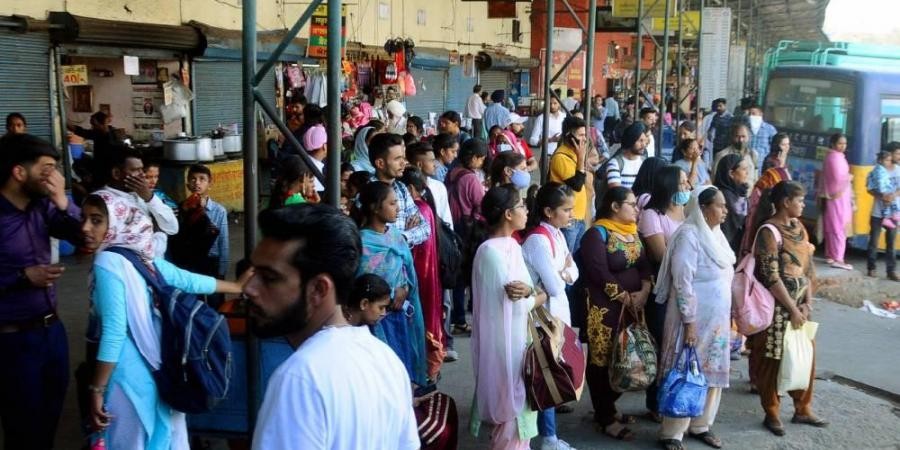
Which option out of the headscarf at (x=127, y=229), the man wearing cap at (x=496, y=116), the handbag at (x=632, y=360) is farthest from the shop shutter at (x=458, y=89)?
the headscarf at (x=127, y=229)

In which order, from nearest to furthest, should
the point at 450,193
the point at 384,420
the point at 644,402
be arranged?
the point at 384,420 < the point at 644,402 < the point at 450,193

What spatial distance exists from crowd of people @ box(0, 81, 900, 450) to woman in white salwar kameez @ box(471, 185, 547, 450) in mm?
11

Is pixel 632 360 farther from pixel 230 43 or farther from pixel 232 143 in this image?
pixel 230 43

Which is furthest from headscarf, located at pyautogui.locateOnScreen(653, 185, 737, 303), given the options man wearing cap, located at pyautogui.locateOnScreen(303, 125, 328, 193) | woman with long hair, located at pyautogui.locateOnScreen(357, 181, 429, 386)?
man wearing cap, located at pyautogui.locateOnScreen(303, 125, 328, 193)

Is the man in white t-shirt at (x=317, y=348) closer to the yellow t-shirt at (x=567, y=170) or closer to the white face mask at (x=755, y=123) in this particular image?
the yellow t-shirt at (x=567, y=170)

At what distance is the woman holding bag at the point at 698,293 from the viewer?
5098 millimetres

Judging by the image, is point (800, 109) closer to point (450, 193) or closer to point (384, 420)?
point (450, 193)

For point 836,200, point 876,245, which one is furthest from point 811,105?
point 876,245

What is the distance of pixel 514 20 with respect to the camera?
82.4 feet

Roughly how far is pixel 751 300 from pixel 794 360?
46 cm

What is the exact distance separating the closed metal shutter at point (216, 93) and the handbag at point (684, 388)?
8328mm

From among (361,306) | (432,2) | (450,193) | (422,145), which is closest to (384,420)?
(361,306)

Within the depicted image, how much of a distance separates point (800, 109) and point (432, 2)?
30.4 ft

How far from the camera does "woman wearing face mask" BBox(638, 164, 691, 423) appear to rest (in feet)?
18.3
